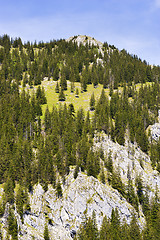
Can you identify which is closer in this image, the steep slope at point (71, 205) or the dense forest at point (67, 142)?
the dense forest at point (67, 142)

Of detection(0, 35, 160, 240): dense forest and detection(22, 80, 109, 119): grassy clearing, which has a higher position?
detection(22, 80, 109, 119): grassy clearing

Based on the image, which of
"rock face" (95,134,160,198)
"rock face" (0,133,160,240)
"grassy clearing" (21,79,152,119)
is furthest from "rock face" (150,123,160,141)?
"rock face" (0,133,160,240)

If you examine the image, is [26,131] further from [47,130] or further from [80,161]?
[80,161]

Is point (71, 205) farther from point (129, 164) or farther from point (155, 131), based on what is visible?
point (155, 131)

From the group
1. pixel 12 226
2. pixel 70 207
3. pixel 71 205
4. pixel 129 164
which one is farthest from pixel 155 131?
pixel 12 226

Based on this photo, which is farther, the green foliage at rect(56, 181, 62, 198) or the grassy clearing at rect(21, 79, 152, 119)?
the grassy clearing at rect(21, 79, 152, 119)

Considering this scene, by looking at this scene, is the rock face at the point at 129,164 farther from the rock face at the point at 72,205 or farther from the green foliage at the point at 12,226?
the green foliage at the point at 12,226

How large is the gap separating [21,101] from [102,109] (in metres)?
51.7

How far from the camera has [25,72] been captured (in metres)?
185

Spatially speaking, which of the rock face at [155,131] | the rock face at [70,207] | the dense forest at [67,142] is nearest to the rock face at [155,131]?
the rock face at [155,131]

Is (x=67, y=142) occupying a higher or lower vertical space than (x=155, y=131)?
lower

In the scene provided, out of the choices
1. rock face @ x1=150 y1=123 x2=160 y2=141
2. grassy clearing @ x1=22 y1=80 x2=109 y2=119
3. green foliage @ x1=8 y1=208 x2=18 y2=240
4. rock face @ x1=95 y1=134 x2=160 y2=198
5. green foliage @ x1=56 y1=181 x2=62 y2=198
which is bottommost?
green foliage @ x1=8 y1=208 x2=18 y2=240

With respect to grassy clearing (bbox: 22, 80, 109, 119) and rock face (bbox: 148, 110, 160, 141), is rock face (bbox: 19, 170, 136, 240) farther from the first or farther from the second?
grassy clearing (bbox: 22, 80, 109, 119)

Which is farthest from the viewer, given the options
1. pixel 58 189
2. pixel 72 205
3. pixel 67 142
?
pixel 67 142
